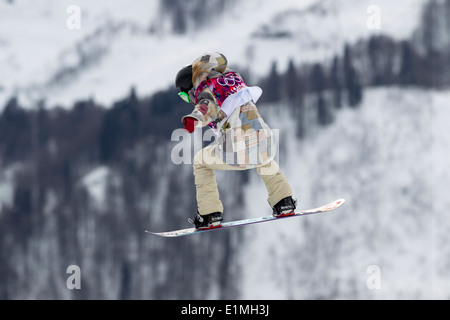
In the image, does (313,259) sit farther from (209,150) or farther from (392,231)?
(209,150)

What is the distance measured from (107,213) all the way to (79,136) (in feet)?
18.9

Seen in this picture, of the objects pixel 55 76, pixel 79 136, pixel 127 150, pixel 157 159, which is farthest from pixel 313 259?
pixel 55 76

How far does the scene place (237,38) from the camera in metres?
39.4

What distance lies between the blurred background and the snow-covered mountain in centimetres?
10

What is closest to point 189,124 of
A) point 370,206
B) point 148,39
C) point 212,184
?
point 212,184

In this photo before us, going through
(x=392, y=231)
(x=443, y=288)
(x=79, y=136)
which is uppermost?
(x=79, y=136)

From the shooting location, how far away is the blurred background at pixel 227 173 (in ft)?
119

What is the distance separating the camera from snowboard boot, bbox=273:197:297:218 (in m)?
6.87

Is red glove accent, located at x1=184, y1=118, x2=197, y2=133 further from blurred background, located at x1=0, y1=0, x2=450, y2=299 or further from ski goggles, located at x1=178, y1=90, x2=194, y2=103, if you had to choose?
blurred background, located at x1=0, y1=0, x2=450, y2=299

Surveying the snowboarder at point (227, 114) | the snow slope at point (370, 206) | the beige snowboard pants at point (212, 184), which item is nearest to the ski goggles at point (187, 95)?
the snowboarder at point (227, 114)

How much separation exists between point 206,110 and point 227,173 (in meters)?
30.7

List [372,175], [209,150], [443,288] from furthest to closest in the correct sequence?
[372,175], [443,288], [209,150]

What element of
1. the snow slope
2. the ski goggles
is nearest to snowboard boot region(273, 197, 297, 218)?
the ski goggles

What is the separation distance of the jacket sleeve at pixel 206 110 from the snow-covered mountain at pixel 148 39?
3062cm
